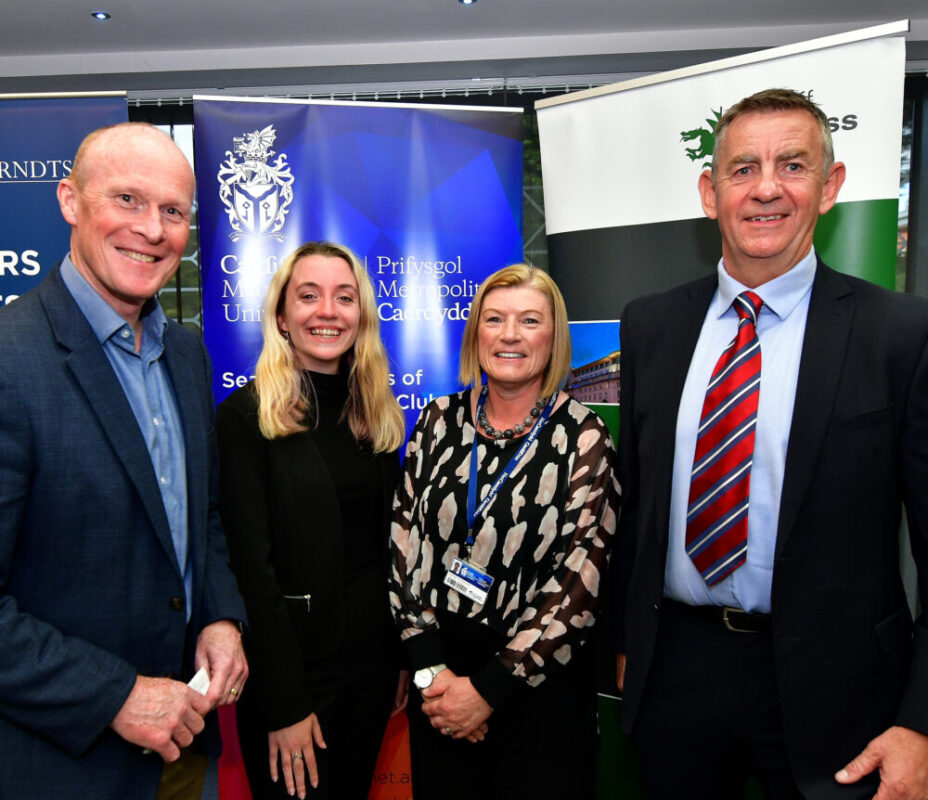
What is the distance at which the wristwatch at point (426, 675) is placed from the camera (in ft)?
5.90

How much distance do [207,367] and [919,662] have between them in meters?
1.75

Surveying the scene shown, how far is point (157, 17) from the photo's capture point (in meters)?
3.51

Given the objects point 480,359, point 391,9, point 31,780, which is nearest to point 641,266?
point 480,359

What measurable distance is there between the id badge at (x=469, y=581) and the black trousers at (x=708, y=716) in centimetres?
45

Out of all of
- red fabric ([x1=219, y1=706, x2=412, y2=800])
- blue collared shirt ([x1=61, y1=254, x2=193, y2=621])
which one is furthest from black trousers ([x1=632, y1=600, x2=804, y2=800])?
red fabric ([x1=219, y1=706, x2=412, y2=800])

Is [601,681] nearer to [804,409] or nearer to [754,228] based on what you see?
[804,409]

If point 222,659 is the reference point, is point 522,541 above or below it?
above

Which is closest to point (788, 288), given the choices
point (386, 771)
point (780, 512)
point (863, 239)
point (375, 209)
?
point (780, 512)

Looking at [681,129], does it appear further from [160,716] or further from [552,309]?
[160,716]

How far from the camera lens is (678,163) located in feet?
8.73

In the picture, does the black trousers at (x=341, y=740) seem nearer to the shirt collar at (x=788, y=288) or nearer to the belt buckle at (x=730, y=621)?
the belt buckle at (x=730, y=621)

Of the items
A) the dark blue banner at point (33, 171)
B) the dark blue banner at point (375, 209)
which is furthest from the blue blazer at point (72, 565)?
the dark blue banner at point (33, 171)

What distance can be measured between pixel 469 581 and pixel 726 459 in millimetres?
741

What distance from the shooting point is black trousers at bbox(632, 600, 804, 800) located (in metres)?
1.47
